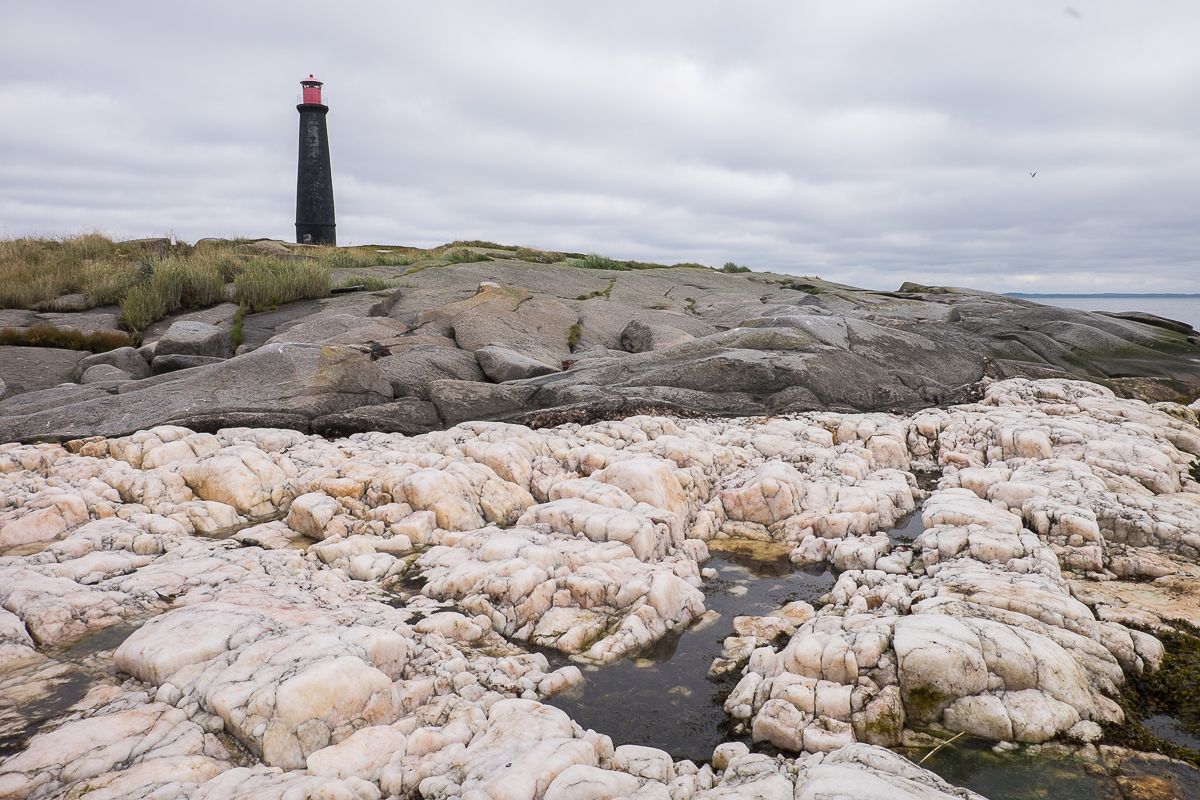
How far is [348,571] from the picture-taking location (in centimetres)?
708

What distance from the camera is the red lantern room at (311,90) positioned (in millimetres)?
35469

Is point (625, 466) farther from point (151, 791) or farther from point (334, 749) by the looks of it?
point (151, 791)

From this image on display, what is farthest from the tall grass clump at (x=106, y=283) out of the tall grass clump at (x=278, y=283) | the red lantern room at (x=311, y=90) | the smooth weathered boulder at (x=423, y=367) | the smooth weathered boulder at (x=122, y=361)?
the red lantern room at (x=311, y=90)

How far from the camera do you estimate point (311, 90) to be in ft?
117

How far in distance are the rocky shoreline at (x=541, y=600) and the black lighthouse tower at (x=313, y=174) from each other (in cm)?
2952

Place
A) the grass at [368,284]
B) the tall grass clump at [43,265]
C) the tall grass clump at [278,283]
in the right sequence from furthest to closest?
→ the grass at [368,284], the tall grass clump at [278,283], the tall grass clump at [43,265]

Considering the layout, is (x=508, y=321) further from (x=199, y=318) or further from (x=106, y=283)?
(x=106, y=283)

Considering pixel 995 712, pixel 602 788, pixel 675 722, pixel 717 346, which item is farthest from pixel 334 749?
pixel 717 346

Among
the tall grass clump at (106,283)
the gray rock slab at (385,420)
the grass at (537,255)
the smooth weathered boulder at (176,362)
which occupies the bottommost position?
the gray rock slab at (385,420)

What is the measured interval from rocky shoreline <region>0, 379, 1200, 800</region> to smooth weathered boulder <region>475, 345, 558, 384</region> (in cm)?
307

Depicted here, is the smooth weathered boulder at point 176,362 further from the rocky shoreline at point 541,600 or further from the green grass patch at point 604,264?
the green grass patch at point 604,264

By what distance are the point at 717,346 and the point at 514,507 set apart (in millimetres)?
6959

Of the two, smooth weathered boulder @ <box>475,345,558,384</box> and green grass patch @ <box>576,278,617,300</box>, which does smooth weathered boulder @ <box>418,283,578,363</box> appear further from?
green grass patch @ <box>576,278,617,300</box>

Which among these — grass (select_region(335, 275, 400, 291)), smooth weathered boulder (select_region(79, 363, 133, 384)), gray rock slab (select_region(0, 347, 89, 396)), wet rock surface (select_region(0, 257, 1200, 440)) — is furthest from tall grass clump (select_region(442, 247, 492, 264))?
smooth weathered boulder (select_region(79, 363, 133, 384))
